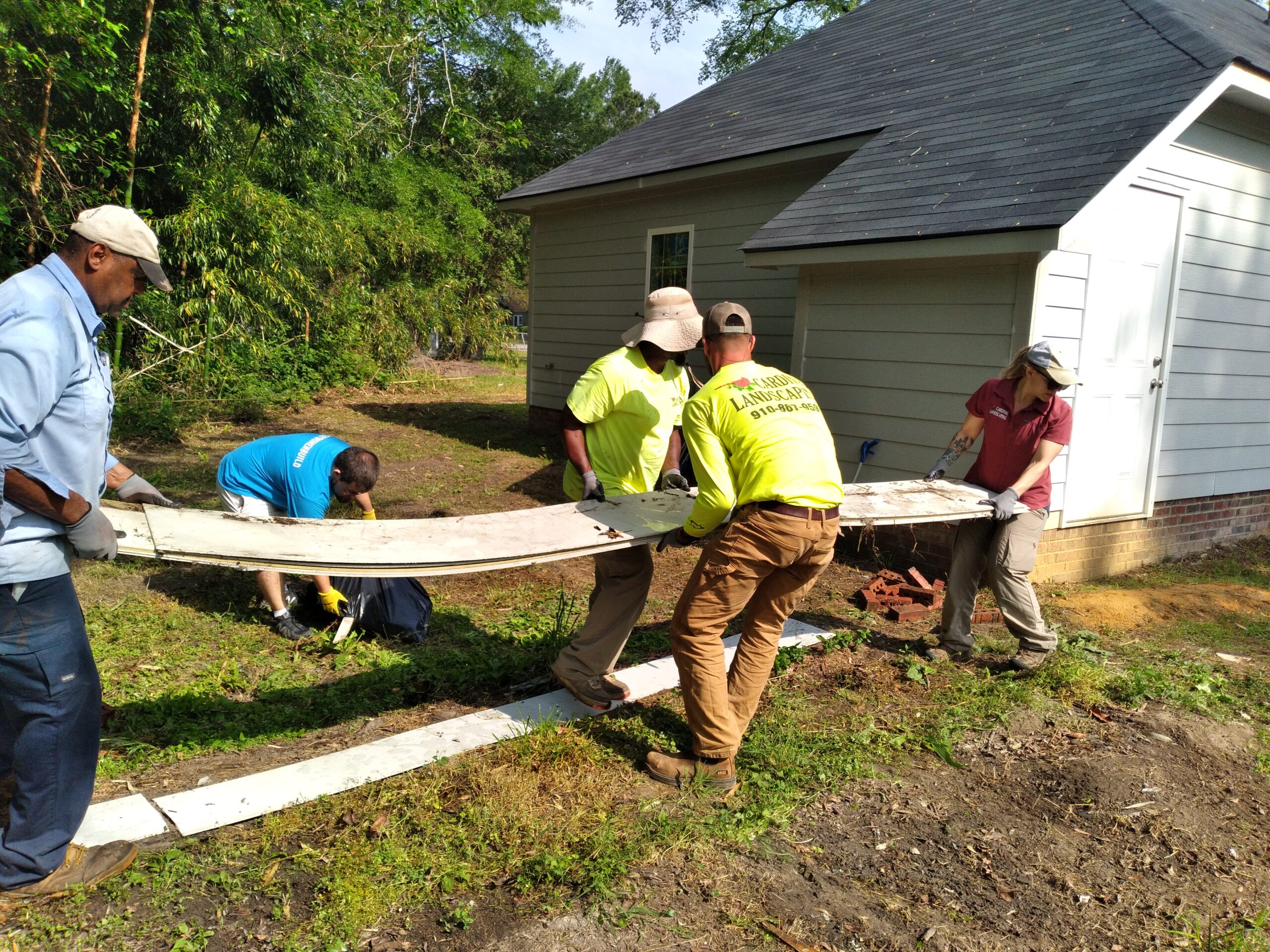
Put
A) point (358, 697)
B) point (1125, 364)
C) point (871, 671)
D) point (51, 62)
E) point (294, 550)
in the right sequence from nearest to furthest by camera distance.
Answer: point (294, 550), point (358, 697), point (871, 671), point (1125, 364), point (51, 62)

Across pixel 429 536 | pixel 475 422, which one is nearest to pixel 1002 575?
pixel 429 536

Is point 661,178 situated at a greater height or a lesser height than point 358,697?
greater

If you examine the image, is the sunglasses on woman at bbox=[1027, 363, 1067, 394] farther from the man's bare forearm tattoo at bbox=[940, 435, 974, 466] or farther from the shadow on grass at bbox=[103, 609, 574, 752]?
the shadow on grass at bbox=[103, 609, 574, 752]

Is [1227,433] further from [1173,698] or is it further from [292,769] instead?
[292,769]

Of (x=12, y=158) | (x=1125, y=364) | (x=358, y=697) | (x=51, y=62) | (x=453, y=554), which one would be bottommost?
(x=358, y=697)

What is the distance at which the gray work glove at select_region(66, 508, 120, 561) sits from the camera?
2619 millimetres

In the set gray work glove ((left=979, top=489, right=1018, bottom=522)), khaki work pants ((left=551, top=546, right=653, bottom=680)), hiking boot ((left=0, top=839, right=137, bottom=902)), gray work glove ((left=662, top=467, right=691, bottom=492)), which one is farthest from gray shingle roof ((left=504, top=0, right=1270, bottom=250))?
hiking boot ((left=0, top=839, right=137, bottom=902))

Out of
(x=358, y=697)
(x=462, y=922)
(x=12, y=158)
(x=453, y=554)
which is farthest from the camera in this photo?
(x=12, y=158)

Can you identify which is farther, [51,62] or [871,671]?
[51,62]

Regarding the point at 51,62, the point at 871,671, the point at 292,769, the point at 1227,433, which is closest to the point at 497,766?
the point at 292,769

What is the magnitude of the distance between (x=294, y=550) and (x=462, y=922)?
54.0 inches

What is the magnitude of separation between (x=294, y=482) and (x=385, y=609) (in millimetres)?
908

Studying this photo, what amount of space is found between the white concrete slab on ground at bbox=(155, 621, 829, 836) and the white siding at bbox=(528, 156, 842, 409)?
20.0 feet

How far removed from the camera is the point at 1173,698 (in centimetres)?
474
